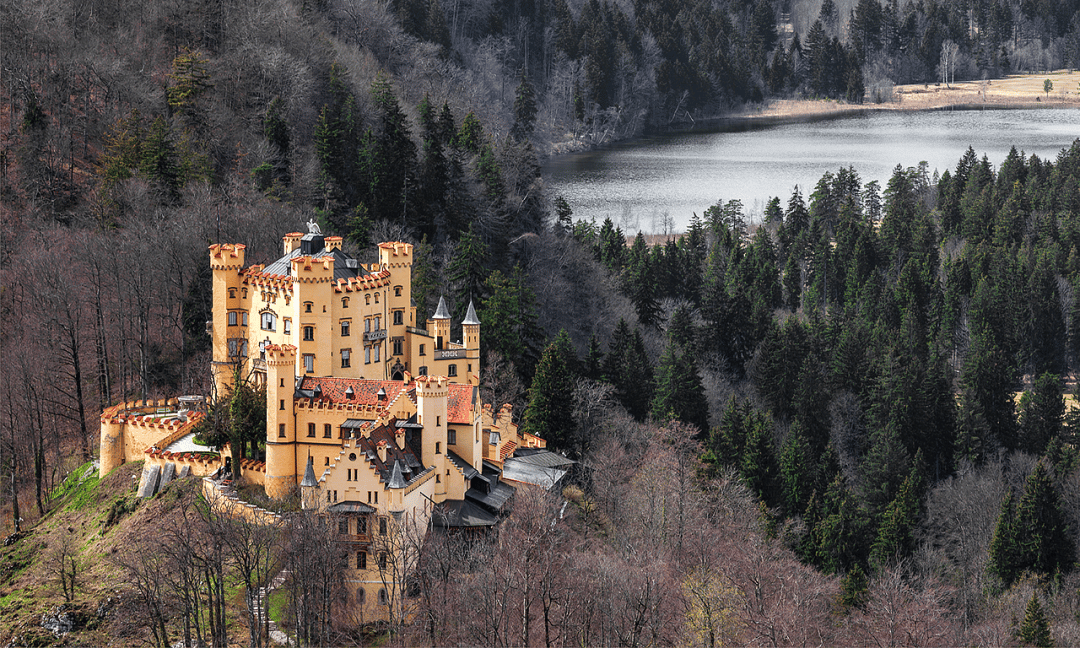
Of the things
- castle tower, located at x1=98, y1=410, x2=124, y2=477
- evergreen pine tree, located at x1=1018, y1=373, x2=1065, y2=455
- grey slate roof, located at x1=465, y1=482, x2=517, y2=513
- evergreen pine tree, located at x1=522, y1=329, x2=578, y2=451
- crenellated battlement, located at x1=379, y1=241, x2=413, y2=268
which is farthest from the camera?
evergreen pine tree, located at x1=1018, y1=373, x2=1065, y2=455

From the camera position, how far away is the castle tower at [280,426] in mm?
65438

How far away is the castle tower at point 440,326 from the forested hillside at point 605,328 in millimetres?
5503

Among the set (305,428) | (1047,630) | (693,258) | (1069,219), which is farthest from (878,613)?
(1069,219)

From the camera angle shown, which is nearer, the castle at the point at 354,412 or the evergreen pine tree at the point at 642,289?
the castle at the point at 354,412

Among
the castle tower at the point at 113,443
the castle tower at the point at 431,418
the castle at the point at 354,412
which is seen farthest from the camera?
the castle tower at the point at 113,443

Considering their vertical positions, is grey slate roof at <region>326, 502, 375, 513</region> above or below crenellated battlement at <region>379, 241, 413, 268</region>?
below

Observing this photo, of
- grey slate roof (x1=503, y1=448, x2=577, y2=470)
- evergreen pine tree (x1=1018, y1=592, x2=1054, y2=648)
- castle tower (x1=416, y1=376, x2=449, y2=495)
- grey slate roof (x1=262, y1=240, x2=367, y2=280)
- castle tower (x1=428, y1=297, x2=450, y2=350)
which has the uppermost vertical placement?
grey slate roof (x1=262, y1=240, x2=367, y2=280)

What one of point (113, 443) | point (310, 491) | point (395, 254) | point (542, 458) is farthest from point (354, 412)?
point (113, 443)

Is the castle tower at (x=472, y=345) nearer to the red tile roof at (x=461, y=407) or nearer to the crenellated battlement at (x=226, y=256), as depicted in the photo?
the red tile roof at (x=461, y=407)

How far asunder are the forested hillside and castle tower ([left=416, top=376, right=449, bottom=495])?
4656 millimetres

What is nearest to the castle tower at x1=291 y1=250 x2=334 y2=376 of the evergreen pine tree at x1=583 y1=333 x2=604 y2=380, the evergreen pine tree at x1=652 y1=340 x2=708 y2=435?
the evergreen pine tree at x1=583 y1=333 x2=604 y2=380

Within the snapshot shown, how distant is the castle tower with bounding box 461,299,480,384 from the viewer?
77688 millimetres

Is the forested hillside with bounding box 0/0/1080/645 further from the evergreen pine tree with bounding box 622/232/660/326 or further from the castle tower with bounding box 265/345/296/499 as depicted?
the castle tower with bounding box 265/345/296/499

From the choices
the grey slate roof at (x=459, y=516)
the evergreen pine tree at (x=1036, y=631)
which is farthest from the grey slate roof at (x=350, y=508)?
the evergreen pine tree at (x=1036, y=631)
